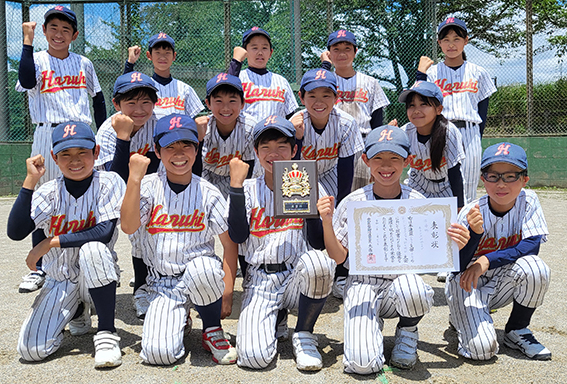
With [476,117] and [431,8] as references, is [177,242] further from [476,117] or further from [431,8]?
[431,8]

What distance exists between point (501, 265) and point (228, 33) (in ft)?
23.1

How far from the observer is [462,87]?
180 inches

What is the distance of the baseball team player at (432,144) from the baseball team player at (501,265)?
34.5 inches

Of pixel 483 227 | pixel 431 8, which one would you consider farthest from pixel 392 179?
pixel 431 8

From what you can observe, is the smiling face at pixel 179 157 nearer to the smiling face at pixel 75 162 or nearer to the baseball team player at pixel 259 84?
the smiling face at pixel 75 162

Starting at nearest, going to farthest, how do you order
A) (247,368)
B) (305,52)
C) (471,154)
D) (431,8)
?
(247,368), (471,154), (305,52), (431,8)

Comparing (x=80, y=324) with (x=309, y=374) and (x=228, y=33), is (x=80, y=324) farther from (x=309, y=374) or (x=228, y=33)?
(x=228, y=33)

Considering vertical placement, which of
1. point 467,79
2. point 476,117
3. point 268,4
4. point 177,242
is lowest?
point 177,242

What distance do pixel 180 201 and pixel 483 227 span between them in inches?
72.3

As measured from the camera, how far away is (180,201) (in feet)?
10.1

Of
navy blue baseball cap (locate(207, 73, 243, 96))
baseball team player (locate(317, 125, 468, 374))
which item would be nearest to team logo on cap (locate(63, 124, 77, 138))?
navy blue baseball cap (locate(207, 73, 243, 96))

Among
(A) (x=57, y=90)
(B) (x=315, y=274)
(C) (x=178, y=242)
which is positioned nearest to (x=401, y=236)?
(B) (x=315, y=274)

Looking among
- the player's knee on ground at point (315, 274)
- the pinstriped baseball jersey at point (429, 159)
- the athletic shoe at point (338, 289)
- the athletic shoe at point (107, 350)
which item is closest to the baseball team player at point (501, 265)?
the player's knee on ground at point (315, 274)

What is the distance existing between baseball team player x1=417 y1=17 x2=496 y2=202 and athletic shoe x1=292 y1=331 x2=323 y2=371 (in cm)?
241
